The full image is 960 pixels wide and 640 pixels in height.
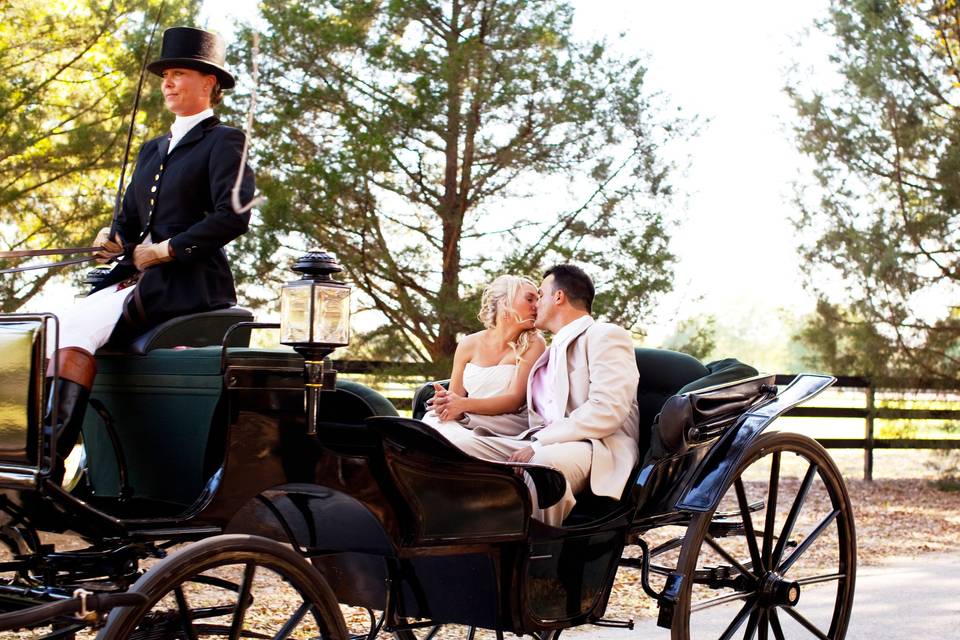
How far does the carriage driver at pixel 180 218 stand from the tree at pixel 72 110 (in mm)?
5356

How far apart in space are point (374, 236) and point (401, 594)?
21.0 ft

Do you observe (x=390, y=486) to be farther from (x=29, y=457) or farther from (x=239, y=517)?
(x=29, y=457)

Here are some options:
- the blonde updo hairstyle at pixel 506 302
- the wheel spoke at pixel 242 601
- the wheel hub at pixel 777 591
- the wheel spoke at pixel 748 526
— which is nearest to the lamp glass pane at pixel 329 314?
the wheel spoke at pixel 242 601

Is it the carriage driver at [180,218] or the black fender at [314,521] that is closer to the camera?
the black fender at [314,521]

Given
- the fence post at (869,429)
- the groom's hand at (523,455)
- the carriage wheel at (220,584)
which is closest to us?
the carriage wheel at (220,584)

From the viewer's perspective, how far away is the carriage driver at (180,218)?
334 centimetres

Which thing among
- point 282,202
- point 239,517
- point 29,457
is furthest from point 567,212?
point 29,457

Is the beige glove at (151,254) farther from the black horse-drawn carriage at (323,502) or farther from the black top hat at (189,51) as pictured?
the black top hat at (189,51)

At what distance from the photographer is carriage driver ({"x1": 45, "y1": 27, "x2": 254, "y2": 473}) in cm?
334

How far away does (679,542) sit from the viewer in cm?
397

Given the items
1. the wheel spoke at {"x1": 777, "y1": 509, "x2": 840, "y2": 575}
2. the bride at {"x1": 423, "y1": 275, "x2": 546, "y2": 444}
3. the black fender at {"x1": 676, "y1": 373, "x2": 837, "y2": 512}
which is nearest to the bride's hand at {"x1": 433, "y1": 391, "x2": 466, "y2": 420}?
the bride at {"x1": 423, "y1": 275, "x2": 546, "y2": 444}

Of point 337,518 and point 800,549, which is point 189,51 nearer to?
point 337,518

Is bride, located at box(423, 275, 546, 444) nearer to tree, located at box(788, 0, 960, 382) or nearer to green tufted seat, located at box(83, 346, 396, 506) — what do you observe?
green tufted seat, located at box(83, 346, 396, 506)

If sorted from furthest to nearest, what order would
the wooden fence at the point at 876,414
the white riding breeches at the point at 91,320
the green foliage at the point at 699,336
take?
the wooden fence at the point at 876,414
the green foliage at the point at 699,336
the white riding breeches at the point at 91,320
